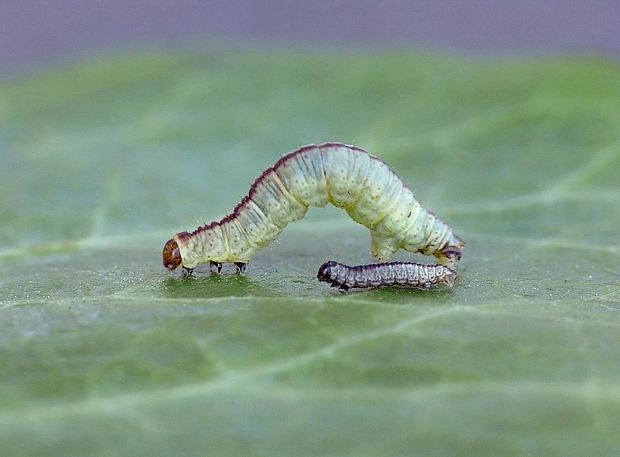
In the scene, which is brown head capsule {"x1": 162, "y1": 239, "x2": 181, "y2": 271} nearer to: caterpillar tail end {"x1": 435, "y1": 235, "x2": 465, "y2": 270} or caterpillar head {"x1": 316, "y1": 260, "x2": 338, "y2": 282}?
caterpillar head {"x1": 316, "y1": 260, "x2": 338, "y2": 282}

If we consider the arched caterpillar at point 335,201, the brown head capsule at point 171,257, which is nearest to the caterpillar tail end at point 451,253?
the arched caterpillar at point 335,201

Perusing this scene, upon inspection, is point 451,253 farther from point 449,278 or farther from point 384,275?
point 384,275

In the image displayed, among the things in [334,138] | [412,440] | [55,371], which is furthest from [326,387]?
[334,138]

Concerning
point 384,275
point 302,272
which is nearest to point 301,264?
point 302,272

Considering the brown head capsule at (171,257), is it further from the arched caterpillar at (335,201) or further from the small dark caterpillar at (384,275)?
the small dark caterpillar at (384,275)

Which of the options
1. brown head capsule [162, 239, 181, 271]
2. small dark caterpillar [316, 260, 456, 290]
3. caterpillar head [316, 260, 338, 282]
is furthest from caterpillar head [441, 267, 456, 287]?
brown head capsule [162, 239, 181, 271]

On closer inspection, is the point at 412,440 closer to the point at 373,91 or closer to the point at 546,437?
the point at 546,437
